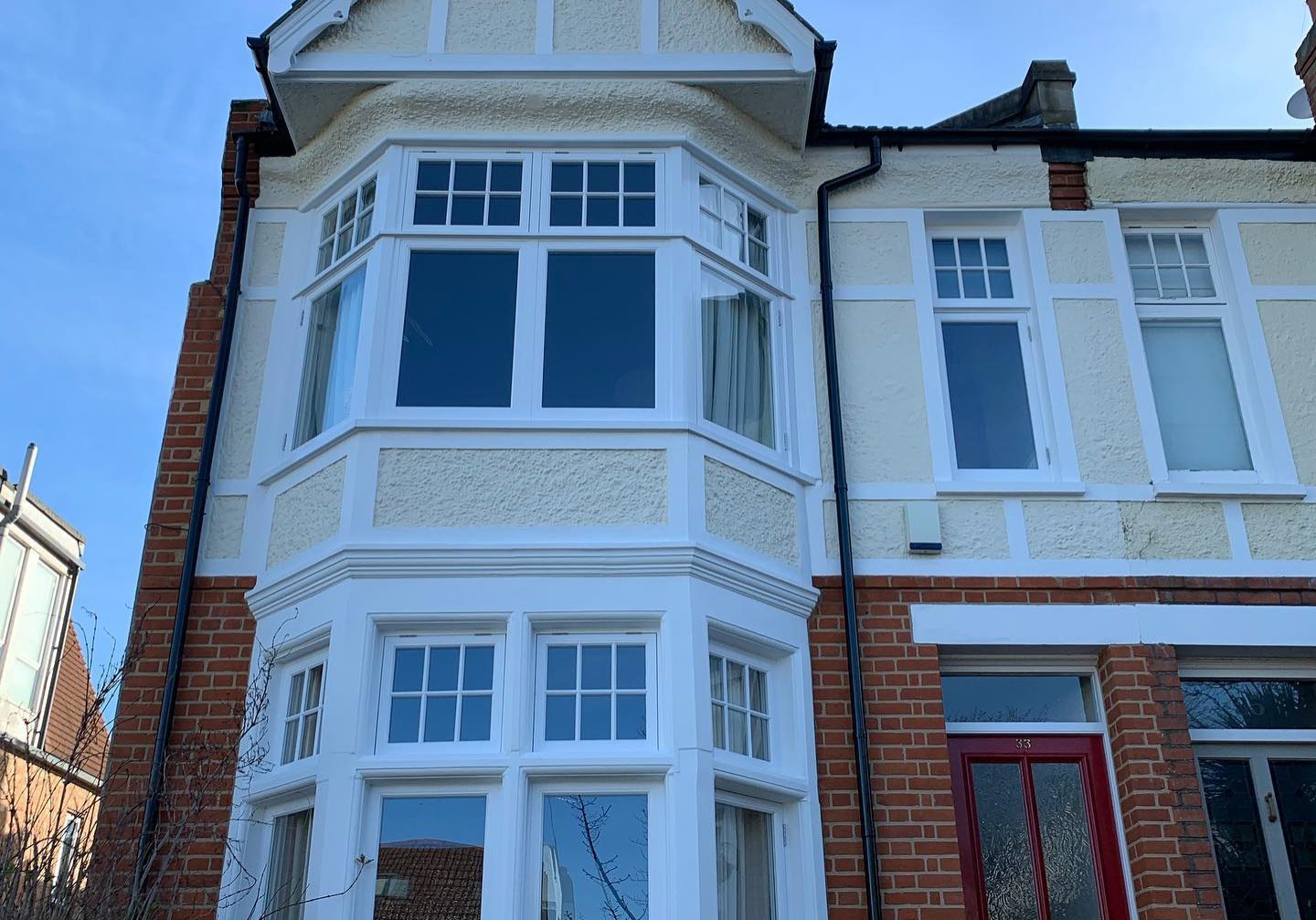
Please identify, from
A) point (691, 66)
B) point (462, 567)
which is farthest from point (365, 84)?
point (462, 567)

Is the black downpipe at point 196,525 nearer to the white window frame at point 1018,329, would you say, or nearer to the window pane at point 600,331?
the window pane at point 600,331

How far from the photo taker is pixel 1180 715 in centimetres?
777

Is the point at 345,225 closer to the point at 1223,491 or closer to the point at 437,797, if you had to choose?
the point at 437,797

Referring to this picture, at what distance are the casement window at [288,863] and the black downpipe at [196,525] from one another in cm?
64

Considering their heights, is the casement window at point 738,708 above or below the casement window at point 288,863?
above

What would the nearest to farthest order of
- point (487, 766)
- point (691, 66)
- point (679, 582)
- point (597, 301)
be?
point (487, 766) → point (679, 582) → point (597, 301) → point (691, 66)

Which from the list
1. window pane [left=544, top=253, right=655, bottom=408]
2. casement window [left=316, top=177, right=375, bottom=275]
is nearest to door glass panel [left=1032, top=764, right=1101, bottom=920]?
window pane [left=544, top=253, right=655, bottom=408]

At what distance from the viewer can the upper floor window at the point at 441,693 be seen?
708 centimetres

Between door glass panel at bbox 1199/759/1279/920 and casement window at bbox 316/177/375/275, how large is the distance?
6.30 m

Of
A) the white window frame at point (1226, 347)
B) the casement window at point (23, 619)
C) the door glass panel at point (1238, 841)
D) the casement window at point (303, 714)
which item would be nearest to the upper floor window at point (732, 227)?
the white window frame at point (1226, 347)

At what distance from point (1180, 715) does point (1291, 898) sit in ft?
3.87

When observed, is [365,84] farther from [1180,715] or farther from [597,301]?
[1180,715]

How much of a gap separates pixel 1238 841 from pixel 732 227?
496cm

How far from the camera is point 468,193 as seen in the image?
8.71 metres
